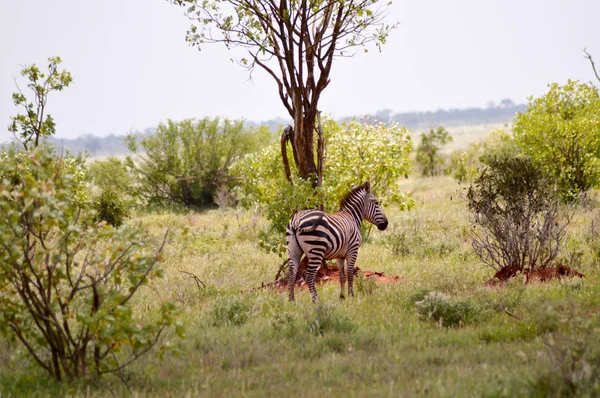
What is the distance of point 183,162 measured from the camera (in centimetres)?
3928

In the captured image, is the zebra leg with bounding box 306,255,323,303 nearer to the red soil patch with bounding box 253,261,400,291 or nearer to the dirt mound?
the red soil patch with bounding box 253,261,400,291

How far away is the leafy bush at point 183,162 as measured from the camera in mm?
38219

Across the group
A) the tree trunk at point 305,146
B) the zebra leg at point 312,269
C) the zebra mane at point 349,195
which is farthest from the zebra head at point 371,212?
the zebra leg at point 312,269

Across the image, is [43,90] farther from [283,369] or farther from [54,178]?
[283,369]

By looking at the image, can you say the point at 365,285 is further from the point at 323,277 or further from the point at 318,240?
the point at 323,277

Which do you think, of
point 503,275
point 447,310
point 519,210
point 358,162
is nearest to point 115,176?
point 358,162

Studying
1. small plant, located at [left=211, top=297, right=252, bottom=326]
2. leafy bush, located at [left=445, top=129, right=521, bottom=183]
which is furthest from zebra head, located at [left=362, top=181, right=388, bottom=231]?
small plant, located at [left=211, top=297, right=252, bottom=326]

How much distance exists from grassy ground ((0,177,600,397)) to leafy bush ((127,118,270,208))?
25572 millimetres

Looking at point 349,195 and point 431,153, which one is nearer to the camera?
point 349,195

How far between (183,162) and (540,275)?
30333 mm

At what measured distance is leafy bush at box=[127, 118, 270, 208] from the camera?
125ft

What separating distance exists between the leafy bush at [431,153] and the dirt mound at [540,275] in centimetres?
4199

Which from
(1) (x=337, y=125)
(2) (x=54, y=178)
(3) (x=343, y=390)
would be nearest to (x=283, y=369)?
(3) (x=343, y=390)

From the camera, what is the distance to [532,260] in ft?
40.2
